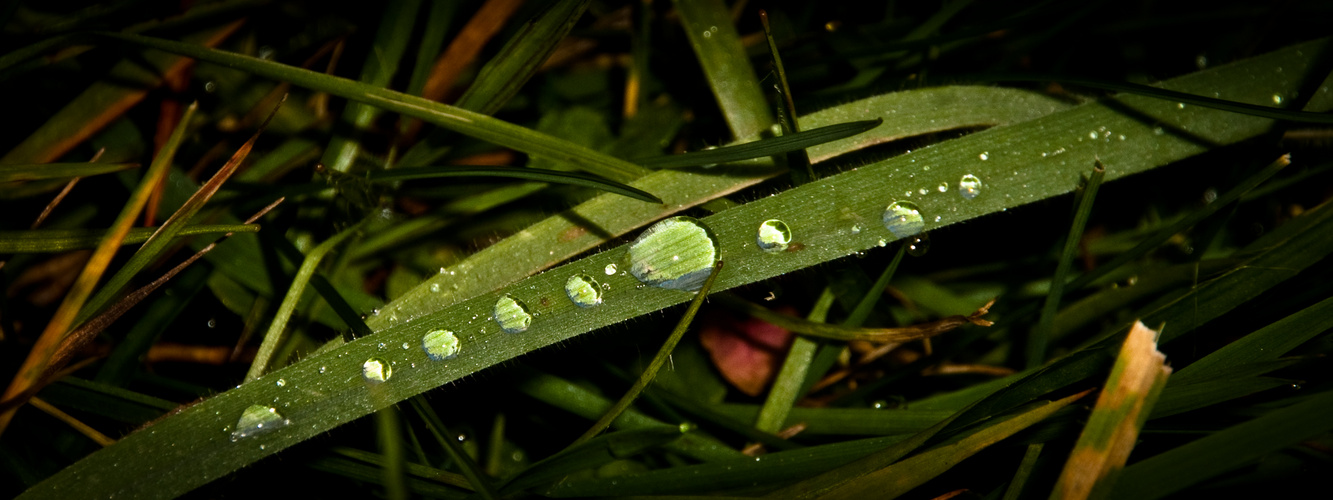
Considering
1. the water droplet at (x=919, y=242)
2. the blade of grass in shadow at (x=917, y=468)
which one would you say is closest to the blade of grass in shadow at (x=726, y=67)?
the water droplet at (x=919, y=242)

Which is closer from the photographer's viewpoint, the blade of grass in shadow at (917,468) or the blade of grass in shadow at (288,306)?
the blade of grass in shadow at (917,468)

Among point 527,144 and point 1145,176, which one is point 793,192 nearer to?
point 527,144

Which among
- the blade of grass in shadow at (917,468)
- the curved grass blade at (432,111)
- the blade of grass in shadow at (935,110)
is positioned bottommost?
the blade of grass in shadow at (917,468)

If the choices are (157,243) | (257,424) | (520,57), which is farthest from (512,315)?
(157,243)

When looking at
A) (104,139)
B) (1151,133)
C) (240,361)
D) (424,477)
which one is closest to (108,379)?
(240,361)

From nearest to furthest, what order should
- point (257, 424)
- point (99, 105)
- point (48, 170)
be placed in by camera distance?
point (257, 424)
point (48, 170)
point (99, 105)

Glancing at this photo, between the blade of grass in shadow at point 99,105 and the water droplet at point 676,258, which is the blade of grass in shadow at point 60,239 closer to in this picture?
the blade of grass in shadow at point 99,105

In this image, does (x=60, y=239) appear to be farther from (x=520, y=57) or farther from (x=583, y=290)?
(x=583, y=290)
